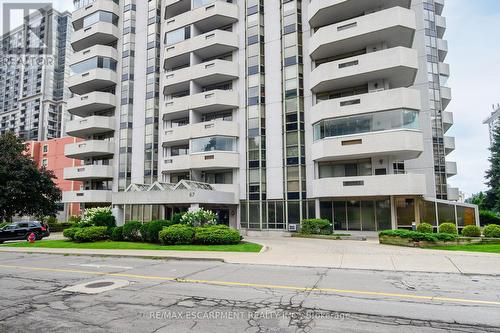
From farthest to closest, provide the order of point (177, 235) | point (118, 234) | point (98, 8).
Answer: point (98, 8), point (118, 234), point (177, 235)

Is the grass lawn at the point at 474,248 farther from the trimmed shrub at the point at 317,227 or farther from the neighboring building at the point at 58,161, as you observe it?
the neighboring building at the point at 58,161

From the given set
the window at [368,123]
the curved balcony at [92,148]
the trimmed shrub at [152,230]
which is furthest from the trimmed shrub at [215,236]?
the curved balcony at [92,148]

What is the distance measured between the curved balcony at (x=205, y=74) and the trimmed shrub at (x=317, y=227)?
1563cm

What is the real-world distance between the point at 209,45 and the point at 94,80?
1676cm

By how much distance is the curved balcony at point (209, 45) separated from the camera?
103 ft

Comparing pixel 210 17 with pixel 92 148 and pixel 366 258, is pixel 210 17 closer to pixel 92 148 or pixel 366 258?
pixel 92 148

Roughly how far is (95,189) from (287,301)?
126 ft

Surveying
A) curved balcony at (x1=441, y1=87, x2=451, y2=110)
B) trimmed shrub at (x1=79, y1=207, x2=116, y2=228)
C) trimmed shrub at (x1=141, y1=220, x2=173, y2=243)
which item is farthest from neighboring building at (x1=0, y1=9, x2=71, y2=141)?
curved balcony at (x1=441, y1=87, x2=451, y2=110)

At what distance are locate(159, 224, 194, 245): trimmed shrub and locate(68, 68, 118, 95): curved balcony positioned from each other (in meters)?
26.8

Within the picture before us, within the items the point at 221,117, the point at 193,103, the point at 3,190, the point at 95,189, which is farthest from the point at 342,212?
the point at 3,190

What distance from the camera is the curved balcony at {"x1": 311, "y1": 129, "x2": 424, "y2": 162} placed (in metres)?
23.2

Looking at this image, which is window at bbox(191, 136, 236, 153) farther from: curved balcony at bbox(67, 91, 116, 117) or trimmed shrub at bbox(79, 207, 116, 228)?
curved balcony at bbox(67, 91, 116, 117)

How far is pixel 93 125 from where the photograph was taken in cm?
3872

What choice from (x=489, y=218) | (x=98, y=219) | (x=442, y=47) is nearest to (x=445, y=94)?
(x=442, y=47)
